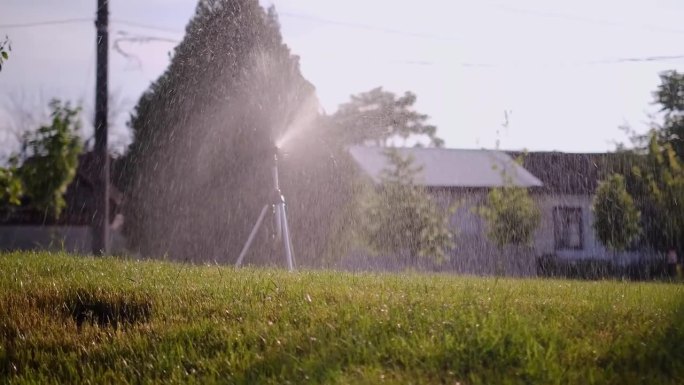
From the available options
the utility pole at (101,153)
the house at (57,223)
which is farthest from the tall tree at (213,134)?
the house at (57,223)

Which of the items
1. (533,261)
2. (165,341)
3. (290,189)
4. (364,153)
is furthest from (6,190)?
(533,261)

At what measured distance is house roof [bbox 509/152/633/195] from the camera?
24.2 m

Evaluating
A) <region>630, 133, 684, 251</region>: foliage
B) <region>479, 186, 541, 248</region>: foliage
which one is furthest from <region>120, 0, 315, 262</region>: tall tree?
<region>630, 133, 684, 251</region>: foliage

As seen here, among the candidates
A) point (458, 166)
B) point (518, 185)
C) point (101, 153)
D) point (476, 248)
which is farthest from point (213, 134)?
point (458, 166)

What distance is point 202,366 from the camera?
4.94 m

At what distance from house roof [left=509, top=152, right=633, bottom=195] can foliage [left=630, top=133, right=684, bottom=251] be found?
180 centimetres

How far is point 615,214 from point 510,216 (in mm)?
2847

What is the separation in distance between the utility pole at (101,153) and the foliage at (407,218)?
516 centimetres

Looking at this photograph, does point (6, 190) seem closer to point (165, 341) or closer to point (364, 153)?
point (165, 341)

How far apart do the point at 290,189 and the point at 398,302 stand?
6986mm

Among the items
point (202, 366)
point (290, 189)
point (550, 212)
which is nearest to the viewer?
point (202, 366)

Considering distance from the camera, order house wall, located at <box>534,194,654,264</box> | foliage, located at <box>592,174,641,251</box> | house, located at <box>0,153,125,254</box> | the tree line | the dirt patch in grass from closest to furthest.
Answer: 1. the dirt patch in grass
2. the tree line
3. house, located at <box>0,153,125,254</box>
4. foliage, located at <box>592,174,641,251</box>
5. house wall, located at <box>534,194,654,264</box>

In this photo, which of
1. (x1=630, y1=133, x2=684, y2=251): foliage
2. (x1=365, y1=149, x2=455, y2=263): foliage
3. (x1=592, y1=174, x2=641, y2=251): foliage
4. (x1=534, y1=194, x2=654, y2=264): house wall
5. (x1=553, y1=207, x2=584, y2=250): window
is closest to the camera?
(x1=365, y1=149, x2=455, y2=263): foliage

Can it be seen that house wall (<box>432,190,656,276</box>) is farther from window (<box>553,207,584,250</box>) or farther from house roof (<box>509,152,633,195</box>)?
house roof (<box>509,152,633,195</box>)
